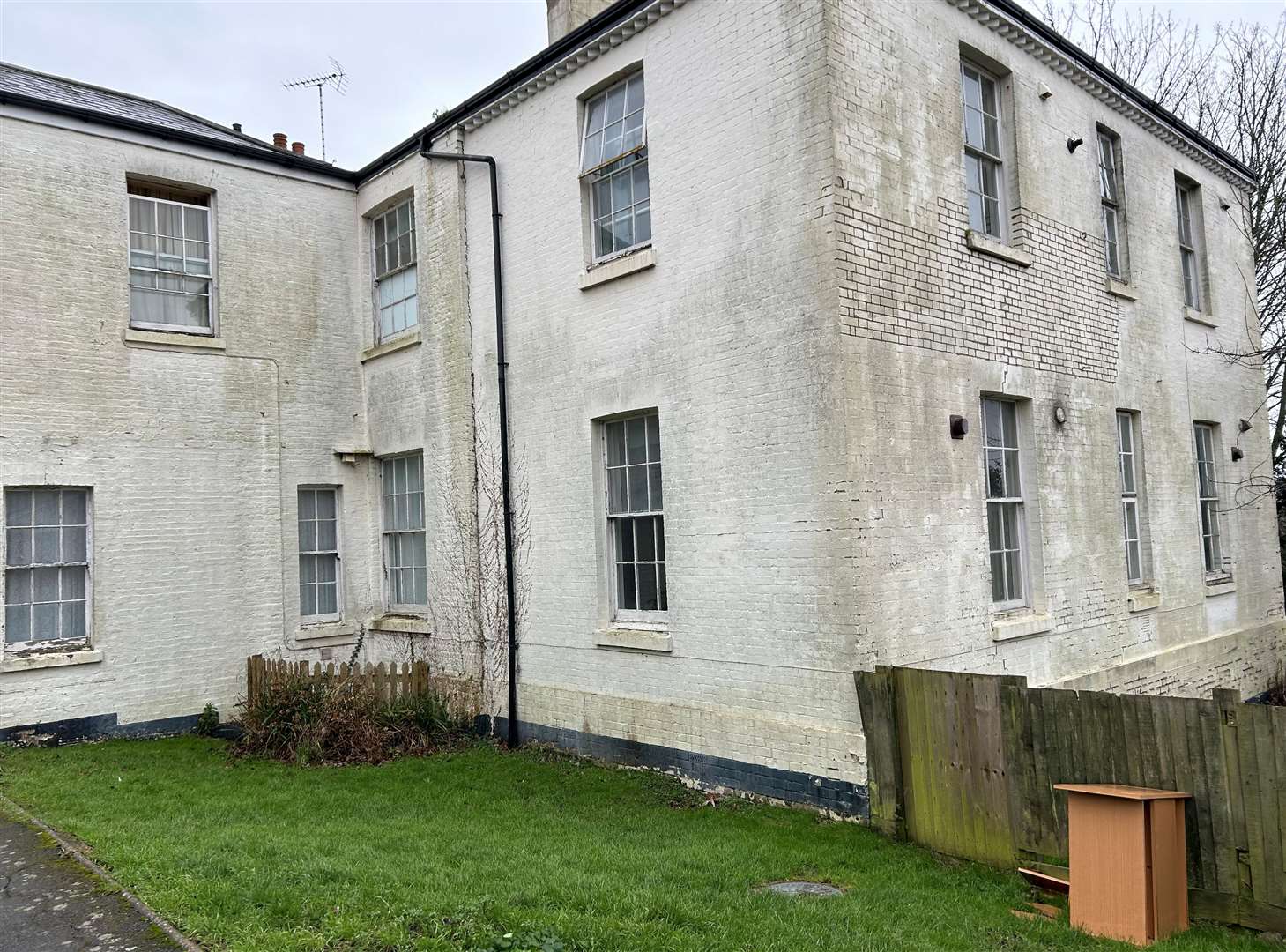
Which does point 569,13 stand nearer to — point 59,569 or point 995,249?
point 995,249

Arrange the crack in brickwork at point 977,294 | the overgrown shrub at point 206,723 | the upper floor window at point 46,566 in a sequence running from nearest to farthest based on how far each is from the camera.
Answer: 1. the crack in brickwork at point 977,294
2. the upper floor window at point 46,566
3. the overgrown shrub at point 206,723

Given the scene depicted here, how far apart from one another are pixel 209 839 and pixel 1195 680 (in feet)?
39.4

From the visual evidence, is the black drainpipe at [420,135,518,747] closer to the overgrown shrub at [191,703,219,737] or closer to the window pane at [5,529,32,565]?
the overgrown shrub at [191,703,219,737]

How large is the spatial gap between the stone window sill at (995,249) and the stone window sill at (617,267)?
3.27m

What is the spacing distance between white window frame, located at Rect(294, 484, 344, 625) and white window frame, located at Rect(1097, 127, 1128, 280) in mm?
11001

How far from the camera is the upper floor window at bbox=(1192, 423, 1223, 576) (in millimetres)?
14492

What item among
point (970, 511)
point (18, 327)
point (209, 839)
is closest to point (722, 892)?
point (209, 839)

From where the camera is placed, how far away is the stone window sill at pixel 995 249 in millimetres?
10211

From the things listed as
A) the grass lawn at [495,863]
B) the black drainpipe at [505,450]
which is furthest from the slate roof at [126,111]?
the grass lawn at [495,863]

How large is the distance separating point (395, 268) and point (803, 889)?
10.5 meters

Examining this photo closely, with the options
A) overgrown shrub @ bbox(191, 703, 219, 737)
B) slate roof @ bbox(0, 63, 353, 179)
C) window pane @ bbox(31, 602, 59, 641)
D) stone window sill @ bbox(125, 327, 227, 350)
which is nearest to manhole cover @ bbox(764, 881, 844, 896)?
overgrown shrub @ bbox(191, 703, 219, 737)

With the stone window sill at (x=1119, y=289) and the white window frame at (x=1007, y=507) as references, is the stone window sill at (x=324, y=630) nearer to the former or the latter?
the white window frame at (x=1007, y=507)

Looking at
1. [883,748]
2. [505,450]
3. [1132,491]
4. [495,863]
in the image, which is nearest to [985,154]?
[1132,491]

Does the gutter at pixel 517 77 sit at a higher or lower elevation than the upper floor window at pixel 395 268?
higher
